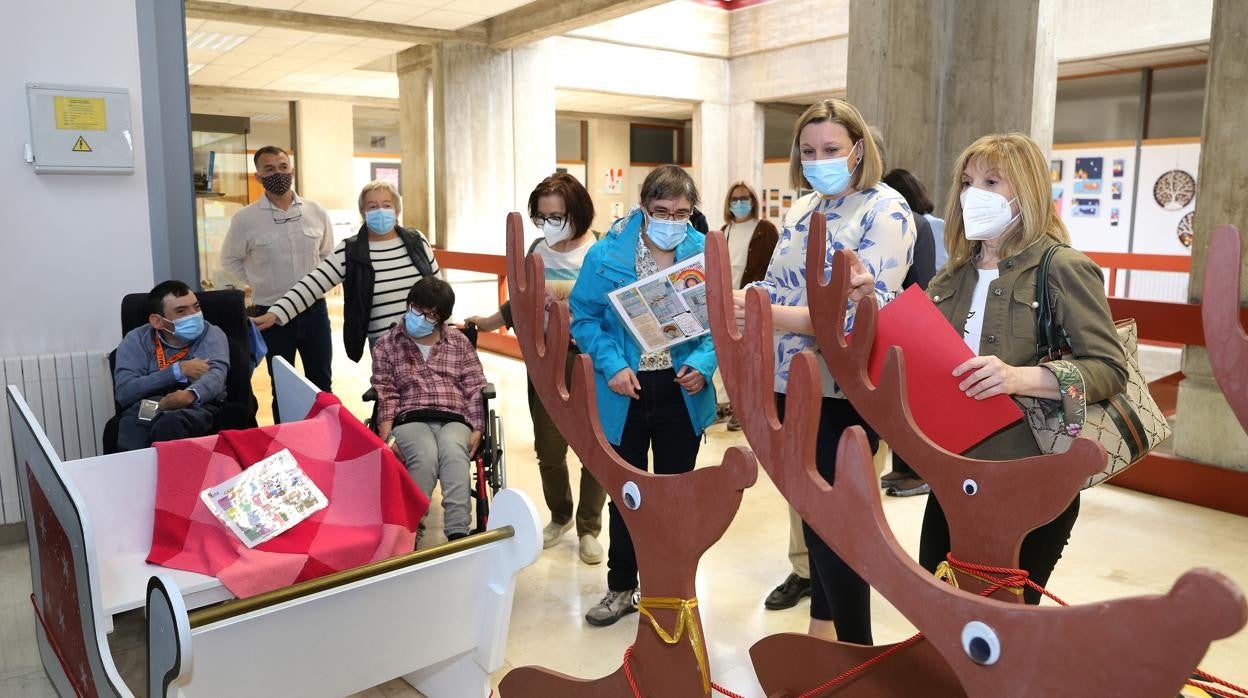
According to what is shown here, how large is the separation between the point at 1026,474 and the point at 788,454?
14.1 inches

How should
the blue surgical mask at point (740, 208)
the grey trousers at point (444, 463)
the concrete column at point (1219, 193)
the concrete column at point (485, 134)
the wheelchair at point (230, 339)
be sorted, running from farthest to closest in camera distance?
the concrete column at point (485, 134)
the blue surgical mask at point (740, 208)
the concrete column at point (1219, 193)
the wheelchair at point (230, 339)
the grey trousers at point (444, 463)

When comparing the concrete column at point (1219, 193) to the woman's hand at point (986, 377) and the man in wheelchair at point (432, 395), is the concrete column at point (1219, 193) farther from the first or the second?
the man in wheelchair at point (432, 395)

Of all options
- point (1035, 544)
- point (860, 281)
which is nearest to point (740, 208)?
point (860, 281)

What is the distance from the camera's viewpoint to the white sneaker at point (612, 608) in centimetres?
311

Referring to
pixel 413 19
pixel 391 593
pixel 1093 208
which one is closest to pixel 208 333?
pixel 391 593

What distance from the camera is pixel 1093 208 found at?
11289mm

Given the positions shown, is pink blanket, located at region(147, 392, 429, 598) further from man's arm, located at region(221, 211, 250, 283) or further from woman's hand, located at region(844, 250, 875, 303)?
man's arm, located at region(221, 211, 250, 283)

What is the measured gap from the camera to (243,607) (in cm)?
182

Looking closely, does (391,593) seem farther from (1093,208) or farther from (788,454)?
(1093,208)

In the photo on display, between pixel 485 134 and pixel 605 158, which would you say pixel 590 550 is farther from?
pixel 605 158

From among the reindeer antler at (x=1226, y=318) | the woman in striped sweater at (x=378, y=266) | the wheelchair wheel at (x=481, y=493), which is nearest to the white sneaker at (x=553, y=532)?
the wheelchair wheel at (x=481, y=493)

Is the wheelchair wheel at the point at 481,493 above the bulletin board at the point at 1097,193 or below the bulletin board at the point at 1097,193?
below

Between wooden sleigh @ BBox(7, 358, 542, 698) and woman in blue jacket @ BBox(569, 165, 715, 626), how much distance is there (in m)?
0.71

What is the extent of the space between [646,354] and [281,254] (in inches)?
109
